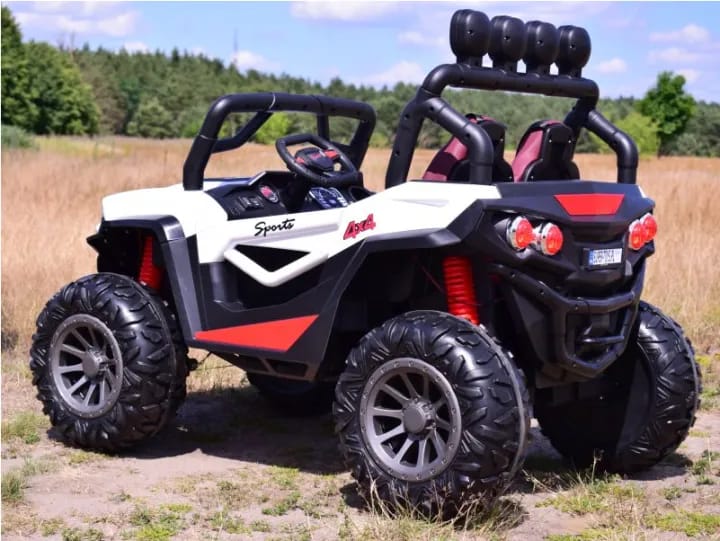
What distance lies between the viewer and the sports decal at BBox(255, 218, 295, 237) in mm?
5004

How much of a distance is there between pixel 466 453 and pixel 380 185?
37.2 feet

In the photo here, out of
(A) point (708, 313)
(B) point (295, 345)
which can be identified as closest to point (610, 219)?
(B) point (295, 345)

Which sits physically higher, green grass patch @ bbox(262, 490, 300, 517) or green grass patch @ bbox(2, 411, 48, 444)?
green grass patch @ bbox(262, 490, 300, 517)

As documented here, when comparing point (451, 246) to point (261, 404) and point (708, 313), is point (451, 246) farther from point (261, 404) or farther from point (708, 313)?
point (708, 313)

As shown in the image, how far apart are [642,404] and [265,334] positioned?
172 cm

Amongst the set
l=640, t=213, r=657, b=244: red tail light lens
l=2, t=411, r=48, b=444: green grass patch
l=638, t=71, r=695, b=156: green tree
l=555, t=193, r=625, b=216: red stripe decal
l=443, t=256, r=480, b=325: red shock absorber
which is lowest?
l=2, t=411, r=48, b=444: green grass patch

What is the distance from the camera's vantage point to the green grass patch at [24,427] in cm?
576

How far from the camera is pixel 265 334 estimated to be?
507 centimetres

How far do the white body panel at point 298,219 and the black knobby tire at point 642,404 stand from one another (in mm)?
1107

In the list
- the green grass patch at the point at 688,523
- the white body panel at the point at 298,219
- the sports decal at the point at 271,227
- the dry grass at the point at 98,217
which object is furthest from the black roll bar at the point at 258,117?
the dry grass at the point at 98,217

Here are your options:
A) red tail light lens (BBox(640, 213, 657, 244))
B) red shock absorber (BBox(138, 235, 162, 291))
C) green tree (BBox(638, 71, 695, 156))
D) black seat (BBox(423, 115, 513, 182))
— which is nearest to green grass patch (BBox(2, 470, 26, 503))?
red shock absorber (BBox(138, 235, 162, 291))

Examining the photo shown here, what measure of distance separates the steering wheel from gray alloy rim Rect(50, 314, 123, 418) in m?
1.19

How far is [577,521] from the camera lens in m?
4.46

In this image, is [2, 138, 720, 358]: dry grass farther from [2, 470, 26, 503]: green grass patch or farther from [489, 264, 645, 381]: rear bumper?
[489, 264, 645, 381]: rear bumper
